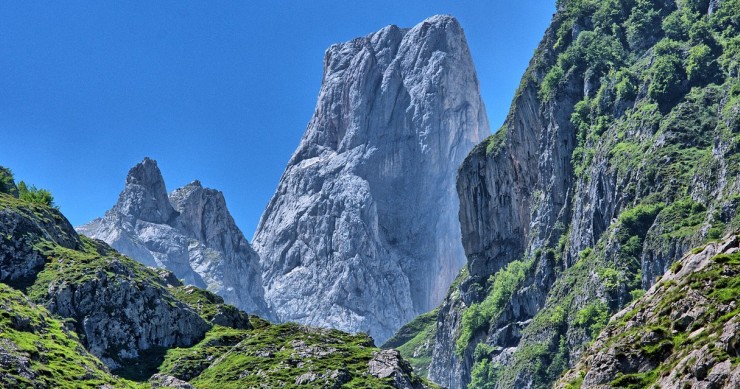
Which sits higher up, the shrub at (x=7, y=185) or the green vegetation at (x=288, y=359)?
the shrub at (x=7, y=185)

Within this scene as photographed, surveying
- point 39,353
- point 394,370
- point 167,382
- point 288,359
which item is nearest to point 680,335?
point 394,370

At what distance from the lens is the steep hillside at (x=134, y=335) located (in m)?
116

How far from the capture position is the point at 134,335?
453 feet

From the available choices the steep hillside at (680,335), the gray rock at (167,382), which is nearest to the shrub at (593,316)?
the gray rock at (167,382)

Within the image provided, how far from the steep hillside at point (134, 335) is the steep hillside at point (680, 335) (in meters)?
47.0

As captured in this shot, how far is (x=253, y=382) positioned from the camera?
119 metres

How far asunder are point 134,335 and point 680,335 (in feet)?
286

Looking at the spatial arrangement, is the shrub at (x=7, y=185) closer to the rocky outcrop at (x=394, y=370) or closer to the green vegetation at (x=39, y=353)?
the green vegetation at (x=39, y=353)

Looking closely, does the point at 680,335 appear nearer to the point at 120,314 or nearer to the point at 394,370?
the point at 394,370

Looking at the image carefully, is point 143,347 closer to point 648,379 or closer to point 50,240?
point 50,240

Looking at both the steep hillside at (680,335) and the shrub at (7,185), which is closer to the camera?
the steep hillside at (680,335)

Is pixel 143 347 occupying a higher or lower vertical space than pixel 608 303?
lower

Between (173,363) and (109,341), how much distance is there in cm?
966

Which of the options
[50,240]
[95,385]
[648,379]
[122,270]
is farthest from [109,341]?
[648,379]
